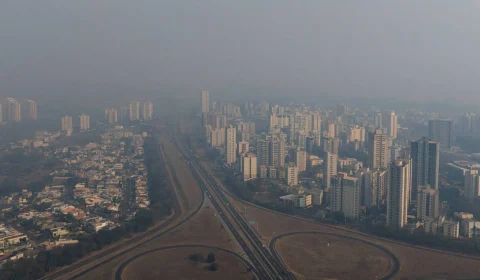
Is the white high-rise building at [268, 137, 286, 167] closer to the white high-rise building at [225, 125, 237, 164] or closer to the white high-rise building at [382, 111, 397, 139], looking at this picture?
the white high-rise building at [225, 125, 237, 164]

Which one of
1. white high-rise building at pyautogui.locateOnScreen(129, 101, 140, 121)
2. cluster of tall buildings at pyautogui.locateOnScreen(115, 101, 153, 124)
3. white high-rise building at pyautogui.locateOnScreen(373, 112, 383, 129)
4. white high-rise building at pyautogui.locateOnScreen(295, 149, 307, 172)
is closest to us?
white high-rise building at pyautogui.locateOnScreen(295, 149, 307, 172)

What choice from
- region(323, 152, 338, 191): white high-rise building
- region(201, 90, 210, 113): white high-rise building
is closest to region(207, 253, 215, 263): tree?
region(323, 152, 338, 191): white high-rise building

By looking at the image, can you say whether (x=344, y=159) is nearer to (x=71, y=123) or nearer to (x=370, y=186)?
(x=370, y=186)

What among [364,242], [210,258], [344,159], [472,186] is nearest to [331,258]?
[364,242]

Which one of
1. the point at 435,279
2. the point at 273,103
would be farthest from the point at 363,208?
the point at 273,103

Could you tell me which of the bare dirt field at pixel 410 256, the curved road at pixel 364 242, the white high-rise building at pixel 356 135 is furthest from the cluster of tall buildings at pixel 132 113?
the curved road at pixel 364 242

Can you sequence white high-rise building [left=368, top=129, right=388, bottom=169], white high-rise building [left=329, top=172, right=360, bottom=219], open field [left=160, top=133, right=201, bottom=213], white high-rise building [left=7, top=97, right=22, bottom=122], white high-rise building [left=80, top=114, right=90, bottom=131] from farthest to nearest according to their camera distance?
white high-rise building [left=80, top=114, right=90, bottom=131] < white high-rise building [left=7, top=97, right=22, bottom=122] < white high-rise building [left=368, top=129, right=388, bottom=169] < open field [left=160, top=133, right=201, bottom=213] < white high-rise building [left=329, top=172, right=360, bottom=219]
